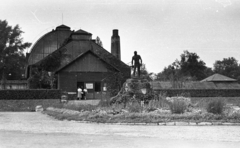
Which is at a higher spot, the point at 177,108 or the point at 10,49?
the point at 10,49

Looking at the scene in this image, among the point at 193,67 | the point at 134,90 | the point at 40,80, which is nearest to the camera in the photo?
the point at 134,90

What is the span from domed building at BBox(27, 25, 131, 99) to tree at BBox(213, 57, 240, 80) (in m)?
68.5

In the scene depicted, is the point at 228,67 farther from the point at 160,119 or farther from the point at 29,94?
the point at 160,119

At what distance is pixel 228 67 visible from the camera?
414 feet

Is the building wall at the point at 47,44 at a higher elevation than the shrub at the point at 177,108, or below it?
higher

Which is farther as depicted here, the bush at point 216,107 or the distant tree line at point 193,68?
the distant tree line at point 193,68

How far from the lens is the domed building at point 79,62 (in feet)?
165

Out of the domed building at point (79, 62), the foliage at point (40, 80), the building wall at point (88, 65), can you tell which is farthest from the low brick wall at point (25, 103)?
the foliage at point (40, 80)

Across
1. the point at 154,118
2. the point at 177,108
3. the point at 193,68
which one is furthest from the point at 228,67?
the point at 154,118

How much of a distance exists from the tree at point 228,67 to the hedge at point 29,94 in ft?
289

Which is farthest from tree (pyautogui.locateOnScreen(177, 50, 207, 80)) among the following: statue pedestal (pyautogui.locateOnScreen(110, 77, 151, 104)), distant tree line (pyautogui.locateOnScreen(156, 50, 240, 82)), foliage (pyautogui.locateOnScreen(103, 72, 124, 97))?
statue pedestal (pyautogui.locateOnScreen(110, 77, 151, 104))

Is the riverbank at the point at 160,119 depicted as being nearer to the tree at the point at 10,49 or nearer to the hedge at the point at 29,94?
the hedge at the point at 29,94

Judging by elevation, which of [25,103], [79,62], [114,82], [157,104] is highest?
[79,62]

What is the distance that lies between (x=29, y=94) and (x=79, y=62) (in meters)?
12.2
